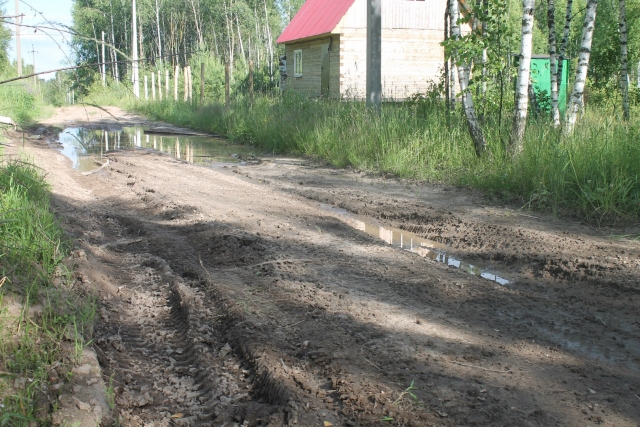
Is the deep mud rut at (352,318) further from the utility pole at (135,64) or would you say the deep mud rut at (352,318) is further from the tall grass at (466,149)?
the utility pole at (135,64)

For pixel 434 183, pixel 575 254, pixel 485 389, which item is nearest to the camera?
pixel 485 389

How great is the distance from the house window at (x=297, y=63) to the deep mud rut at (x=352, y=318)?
2348 centimetres

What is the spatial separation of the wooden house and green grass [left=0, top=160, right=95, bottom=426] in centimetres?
2006

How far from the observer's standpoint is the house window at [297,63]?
95.5ft

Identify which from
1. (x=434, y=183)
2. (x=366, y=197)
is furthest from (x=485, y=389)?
(x=434, y=183)

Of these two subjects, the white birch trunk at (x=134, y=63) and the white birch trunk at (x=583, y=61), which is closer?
the white birch trunk at (x=134, y=63)

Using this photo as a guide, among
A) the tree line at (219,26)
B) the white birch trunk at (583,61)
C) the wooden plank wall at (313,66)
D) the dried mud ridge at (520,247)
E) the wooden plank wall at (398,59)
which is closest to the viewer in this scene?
the dried mud ridge at (520,247)

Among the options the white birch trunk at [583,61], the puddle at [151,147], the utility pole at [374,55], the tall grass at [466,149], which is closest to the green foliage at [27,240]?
the tall grass at [466,149]

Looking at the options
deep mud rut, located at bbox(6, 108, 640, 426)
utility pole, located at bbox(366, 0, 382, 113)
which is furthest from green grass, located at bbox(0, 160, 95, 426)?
utility pole, located at bbox(366, 0, 382, 113)

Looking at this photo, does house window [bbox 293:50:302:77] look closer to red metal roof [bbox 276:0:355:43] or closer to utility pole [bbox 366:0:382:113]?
red metal roof [bbox 276:0:355:43]

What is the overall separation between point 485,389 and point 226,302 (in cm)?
183

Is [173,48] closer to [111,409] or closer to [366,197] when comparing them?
[366,197]

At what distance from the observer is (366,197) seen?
7789mm

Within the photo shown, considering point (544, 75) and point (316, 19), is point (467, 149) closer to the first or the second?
point (544, 75)
